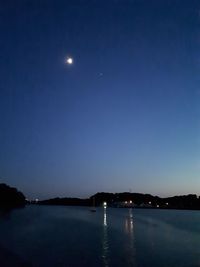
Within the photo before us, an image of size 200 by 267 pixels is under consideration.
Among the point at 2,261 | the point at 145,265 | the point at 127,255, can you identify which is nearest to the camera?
the point at 2,261

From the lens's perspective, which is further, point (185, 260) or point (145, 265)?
point (185, 260)

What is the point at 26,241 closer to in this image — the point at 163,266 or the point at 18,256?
the point at 18,256

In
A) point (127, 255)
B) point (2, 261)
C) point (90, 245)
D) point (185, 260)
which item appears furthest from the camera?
point (90, 245)

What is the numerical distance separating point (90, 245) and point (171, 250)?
41.6 feet

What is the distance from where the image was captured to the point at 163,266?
39156 mm

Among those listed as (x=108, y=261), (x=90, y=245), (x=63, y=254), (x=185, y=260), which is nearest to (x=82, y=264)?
(x=108, y=261)

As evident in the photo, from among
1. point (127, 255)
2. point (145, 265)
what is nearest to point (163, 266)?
point (145, 265)

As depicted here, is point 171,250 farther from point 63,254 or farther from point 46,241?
point 46,241

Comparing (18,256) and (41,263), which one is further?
(18,256)

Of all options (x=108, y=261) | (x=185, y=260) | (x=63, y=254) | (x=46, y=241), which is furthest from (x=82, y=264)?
(x=46, y=241)

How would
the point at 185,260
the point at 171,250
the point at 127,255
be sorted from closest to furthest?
the point at 185,260, the point at 127,255, the point at 171,250

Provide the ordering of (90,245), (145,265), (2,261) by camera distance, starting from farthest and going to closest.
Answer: (90,245), (145,265), (2,261)

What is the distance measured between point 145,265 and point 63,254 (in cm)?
1137

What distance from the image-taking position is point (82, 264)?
128 ft
